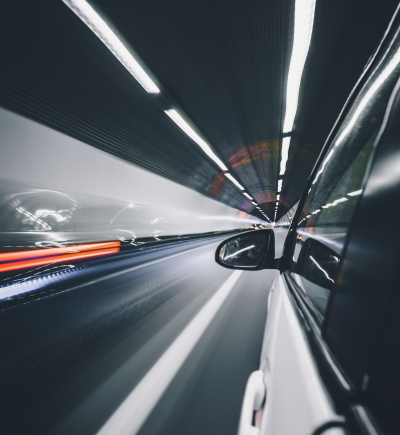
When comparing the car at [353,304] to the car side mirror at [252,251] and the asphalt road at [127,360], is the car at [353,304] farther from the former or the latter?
the asphalt road at [127,360]

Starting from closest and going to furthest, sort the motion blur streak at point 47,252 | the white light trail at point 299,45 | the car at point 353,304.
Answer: the car at point 353,304, the white light trail at point 299,45, the motion blur streak at point 47,252

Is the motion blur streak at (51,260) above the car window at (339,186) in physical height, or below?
below

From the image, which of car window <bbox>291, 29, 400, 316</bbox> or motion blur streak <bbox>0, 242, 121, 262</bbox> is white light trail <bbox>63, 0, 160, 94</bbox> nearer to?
motion blur streak <bbox>0, 242, 121, 262</bbox>

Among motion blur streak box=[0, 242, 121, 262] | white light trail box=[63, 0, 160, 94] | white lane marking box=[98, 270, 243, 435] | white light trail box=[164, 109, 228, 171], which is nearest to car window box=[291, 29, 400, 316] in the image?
white lane marking box=[98, 270, 243, 435]

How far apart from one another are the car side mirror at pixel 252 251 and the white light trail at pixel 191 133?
7723 millimetres

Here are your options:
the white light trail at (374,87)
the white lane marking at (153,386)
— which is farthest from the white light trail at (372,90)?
the white lane marking at (153,386)

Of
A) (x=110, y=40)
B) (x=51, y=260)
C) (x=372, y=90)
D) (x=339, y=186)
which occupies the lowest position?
(x=51, y=260)

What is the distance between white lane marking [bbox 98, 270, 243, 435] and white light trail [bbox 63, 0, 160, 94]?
622cm

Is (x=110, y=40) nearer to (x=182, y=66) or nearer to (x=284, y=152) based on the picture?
(x=182, y=66)

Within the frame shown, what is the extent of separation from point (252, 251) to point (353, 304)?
1399 millimetres

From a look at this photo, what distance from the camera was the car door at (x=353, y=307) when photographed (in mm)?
468

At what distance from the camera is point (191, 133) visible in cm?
1023

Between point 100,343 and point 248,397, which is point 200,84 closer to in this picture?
point 100,343

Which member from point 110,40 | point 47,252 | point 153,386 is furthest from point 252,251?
point 110,40
